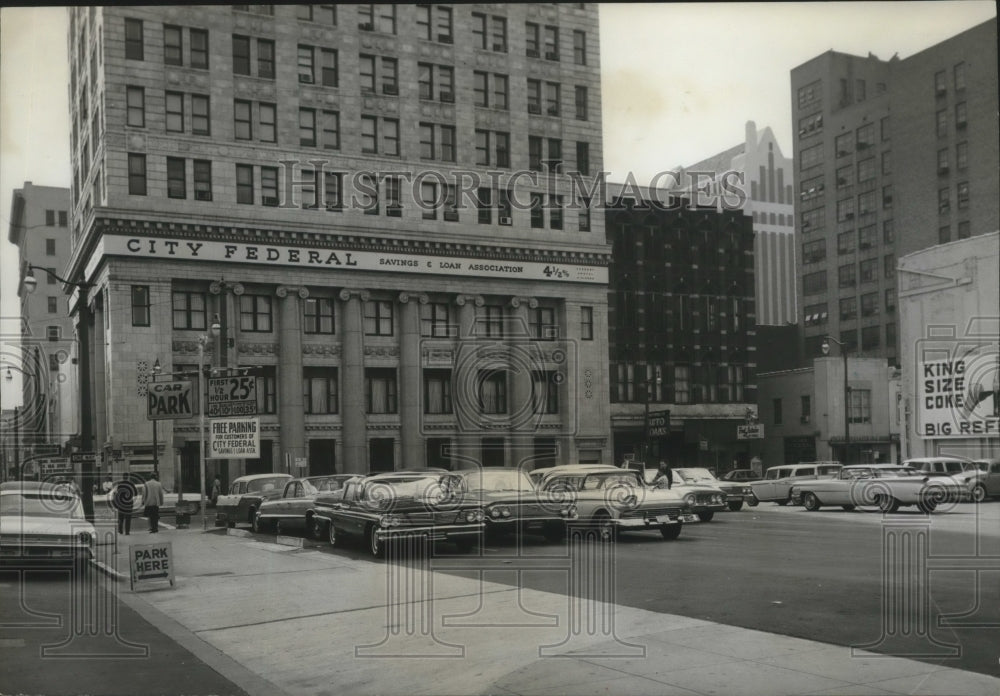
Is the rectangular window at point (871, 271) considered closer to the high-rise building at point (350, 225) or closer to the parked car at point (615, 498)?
the high-rise building at point (350, 225)

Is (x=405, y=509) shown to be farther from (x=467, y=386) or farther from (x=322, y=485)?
(x=467, y=386)

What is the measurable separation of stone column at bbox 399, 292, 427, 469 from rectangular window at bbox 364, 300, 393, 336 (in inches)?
7.5

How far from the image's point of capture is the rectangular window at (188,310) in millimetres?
10461

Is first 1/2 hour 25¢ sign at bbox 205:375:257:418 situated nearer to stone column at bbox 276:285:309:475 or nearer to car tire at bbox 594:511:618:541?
stone column at bbox 276:285:309:475

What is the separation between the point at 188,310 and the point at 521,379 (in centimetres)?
393

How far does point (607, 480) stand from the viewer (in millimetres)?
13906

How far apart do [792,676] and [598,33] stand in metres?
7.64

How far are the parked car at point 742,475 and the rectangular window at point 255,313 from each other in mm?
7729

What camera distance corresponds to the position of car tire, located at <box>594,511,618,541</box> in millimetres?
15867

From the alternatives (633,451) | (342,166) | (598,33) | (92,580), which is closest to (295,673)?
(633,451)

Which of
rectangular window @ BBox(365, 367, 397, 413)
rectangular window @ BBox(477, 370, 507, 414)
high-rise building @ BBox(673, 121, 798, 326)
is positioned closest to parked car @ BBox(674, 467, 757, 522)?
high-rise building @ BBox(673, 121, 798, 326)

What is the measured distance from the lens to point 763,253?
12109 mm

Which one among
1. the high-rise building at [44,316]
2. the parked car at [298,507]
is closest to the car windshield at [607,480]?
the parked car at [298,507]

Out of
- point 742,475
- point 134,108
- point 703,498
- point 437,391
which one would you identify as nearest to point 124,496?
point 437,391
